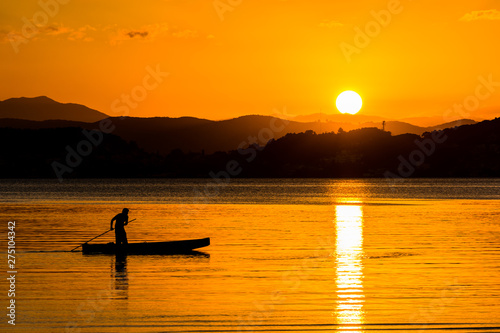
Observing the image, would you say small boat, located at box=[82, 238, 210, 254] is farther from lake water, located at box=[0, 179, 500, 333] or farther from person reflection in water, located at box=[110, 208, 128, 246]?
lake water, located at box=[0, 179, 500, 333]

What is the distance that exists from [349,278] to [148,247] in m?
12.5

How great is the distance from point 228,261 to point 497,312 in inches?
629

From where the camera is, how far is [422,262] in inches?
1382

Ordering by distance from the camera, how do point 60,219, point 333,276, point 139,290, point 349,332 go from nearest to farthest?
point 349,332 → point 139,290 → point 333,276 → point 60,219

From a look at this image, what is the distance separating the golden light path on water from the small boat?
7602 millimetres

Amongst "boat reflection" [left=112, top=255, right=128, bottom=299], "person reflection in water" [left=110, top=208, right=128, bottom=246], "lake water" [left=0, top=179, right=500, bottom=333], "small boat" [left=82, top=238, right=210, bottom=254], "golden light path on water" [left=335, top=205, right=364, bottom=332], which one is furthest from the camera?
"small boat" [left=82, top=238, right=210, bottom=254]

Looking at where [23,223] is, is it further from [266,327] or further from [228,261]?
[266,327]

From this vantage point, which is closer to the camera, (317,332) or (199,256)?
(317,332)

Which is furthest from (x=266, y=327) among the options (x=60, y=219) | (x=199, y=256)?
(x=60, y=219)

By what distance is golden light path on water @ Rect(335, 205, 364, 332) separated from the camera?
21859 mm

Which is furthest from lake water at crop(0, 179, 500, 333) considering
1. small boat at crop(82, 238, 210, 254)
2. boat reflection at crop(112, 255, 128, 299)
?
small boat at crop(82, 238, 210, 254)

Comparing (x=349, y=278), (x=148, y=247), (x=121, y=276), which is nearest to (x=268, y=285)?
(x=349, y=278)

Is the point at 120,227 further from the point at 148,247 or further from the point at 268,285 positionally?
the point at 268,285

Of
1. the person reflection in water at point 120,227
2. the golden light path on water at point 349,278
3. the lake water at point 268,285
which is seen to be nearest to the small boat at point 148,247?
the person reflection in water at point 120,227
